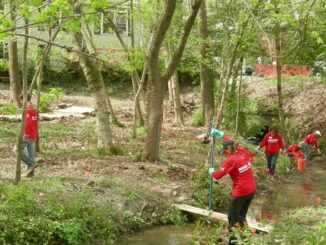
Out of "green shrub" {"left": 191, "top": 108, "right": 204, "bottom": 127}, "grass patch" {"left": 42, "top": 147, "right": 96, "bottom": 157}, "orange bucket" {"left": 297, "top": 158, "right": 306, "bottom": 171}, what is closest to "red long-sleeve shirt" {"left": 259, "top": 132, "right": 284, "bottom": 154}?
"orange bucket" {"left": 297, "top": 158, "right": 306, "bottom": 171}

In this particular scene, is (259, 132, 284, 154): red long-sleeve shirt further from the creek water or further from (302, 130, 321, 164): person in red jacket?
(302, 130, 321, 164): person in red jacket

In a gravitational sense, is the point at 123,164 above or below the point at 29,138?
below

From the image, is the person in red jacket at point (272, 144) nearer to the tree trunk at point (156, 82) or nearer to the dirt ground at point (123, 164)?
the dirt ground at point (123, 164)

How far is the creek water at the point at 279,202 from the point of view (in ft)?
35.4

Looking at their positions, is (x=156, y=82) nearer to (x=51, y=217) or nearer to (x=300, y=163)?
(x=51, y=217)

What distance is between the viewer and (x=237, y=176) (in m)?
9.79

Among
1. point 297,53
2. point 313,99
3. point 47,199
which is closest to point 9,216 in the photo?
point 47,199

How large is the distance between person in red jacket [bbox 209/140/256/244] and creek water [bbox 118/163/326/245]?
125cm

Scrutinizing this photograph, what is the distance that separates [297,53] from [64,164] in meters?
11.8

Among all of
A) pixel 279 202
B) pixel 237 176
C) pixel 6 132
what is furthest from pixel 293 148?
pixel 237 176

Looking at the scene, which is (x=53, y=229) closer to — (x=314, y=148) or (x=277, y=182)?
(x=277, y=182)

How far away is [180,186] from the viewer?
13461mm

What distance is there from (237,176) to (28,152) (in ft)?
17.6

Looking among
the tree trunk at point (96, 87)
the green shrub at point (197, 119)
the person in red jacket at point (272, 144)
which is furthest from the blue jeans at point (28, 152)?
the green shrub at point (197, 119)
